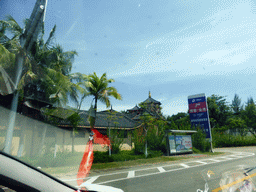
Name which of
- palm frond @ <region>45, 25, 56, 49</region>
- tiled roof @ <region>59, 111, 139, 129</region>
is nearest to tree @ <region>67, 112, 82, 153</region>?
tiled roof @ <region>59, 111, 139, 129</region>

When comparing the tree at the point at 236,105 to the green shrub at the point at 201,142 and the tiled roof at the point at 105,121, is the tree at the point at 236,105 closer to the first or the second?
the green shrub at the point at 201,142

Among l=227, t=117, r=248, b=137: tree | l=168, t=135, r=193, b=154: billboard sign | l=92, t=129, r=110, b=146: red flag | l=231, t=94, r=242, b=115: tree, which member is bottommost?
l=168, t=135, r=193, b=154: billboard sign

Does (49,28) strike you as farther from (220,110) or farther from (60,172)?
(220,110)

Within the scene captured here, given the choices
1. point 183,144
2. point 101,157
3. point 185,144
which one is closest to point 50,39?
point 101,157

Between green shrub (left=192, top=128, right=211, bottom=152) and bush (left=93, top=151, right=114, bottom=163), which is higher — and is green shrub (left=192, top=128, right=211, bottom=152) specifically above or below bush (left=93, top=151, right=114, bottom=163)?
above

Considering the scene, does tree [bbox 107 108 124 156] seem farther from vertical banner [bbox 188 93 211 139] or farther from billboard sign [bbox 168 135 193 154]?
billboard sign [bbox 168 135 193 154]

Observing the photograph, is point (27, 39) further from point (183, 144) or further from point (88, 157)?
point (183, 144)

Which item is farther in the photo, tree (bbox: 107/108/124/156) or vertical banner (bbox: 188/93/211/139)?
vertical banner (bbox: 188/93/211/139)
